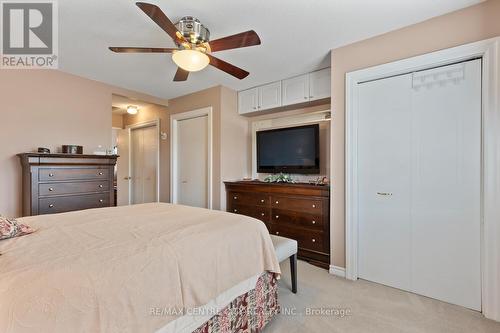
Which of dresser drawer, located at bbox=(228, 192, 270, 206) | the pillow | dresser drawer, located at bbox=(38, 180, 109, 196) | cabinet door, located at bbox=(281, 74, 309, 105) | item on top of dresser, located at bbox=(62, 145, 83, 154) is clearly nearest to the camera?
the pillow

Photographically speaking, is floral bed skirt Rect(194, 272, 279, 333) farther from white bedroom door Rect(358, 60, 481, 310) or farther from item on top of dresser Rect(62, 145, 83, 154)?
item on top of dresser Rect(62, 145, 83, 154)

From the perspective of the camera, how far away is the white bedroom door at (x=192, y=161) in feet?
13.1

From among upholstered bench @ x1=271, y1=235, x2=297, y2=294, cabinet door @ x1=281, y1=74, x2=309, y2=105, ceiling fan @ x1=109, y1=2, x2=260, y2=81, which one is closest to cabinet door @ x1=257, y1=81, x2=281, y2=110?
cabinet door @ x1=281, y1=74, x2=309, y2=105

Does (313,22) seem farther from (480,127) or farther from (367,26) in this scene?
(480,127)

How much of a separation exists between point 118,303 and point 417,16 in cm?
289

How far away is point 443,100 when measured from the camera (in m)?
2.04

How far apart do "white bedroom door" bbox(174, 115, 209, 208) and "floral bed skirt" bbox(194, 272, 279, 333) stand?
2414mm

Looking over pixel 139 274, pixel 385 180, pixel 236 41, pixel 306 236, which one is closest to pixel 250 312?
pixel 139 274

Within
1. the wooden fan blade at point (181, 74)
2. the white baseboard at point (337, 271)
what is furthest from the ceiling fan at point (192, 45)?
the white baseboard at point (337, 271)

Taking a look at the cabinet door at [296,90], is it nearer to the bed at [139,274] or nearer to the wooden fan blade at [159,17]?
Result: the wooden fan blade at [159,17]

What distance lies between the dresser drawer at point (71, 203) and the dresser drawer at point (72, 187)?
0.21 ft

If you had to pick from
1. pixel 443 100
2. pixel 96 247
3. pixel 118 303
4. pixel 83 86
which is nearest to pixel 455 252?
pixel 443 100

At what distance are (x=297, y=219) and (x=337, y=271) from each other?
738mm

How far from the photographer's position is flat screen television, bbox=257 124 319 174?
3244 millimetres
